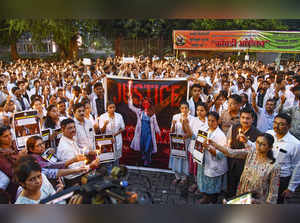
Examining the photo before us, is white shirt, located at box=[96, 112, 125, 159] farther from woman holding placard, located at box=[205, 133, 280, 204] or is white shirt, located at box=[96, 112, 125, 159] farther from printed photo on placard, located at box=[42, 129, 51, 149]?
woman holding placard, located at box=[205, 133, 280, 204]

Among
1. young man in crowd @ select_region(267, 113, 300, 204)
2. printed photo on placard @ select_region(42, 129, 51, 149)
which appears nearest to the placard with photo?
young man in crowd @ select_region(267, 113, 300, 204)

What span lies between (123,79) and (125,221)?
13.9 ft

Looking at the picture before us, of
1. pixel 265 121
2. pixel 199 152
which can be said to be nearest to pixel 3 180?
pixel 199 152

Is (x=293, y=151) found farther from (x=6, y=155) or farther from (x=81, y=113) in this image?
(x=6, y=155)

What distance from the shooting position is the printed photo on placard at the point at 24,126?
3.37 m

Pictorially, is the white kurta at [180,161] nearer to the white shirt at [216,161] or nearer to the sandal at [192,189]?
the sandal at [192,189]

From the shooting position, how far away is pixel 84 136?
4.00m

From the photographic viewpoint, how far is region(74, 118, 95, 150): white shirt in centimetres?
398

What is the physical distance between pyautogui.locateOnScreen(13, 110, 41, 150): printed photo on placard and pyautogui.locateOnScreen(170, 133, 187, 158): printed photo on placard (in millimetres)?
2040

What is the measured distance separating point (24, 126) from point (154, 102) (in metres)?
2.16

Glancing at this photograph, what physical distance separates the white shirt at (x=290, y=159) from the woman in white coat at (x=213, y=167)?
695mm

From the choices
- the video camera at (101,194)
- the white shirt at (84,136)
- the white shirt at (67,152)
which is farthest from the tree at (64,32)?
the video camera at (101,194)

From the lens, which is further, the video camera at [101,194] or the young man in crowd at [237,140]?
the young man in crowd at [237,140]

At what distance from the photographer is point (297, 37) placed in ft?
40.3
